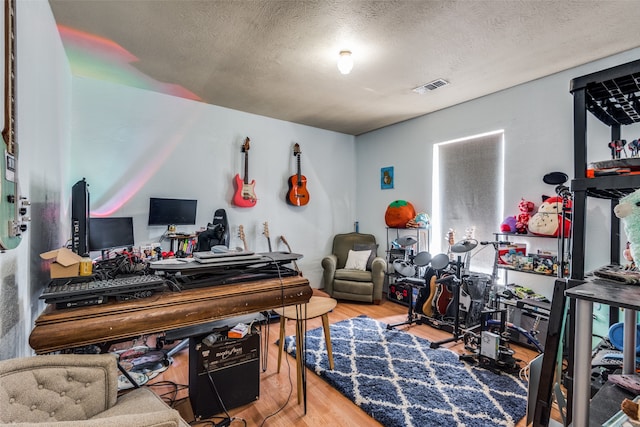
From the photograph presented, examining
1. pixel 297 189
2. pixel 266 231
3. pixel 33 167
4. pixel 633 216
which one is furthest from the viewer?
pixel 297 189

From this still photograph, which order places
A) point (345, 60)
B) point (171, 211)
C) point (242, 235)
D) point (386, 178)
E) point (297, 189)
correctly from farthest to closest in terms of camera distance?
point (386, 178), point (297, 189), point (242, 235), point (171, 211), point (345, 60)

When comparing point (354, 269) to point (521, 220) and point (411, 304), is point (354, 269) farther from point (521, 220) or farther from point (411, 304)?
point (521, 220)

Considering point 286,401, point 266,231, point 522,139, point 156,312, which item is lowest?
point 286,401

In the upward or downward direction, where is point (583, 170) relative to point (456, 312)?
upward

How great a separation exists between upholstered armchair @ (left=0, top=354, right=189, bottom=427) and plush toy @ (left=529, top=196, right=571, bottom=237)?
9.99 feet

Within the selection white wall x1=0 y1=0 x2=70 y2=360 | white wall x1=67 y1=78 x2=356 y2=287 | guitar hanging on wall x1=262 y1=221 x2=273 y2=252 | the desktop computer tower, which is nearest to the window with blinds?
white wall x1=67 y1=78 x2=356 y2=287

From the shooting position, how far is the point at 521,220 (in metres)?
2.94

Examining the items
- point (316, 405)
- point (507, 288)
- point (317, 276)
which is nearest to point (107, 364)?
point (316, 405)

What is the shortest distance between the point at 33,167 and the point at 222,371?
151 cm

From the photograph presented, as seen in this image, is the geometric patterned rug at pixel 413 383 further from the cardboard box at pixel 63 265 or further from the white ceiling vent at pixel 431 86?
the white ceiling vent at pixel 431 86

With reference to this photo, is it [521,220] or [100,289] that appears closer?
[100,289]

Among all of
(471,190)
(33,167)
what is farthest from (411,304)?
(33,167)

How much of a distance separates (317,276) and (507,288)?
2.53 metres

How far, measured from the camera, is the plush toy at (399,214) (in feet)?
13.3
